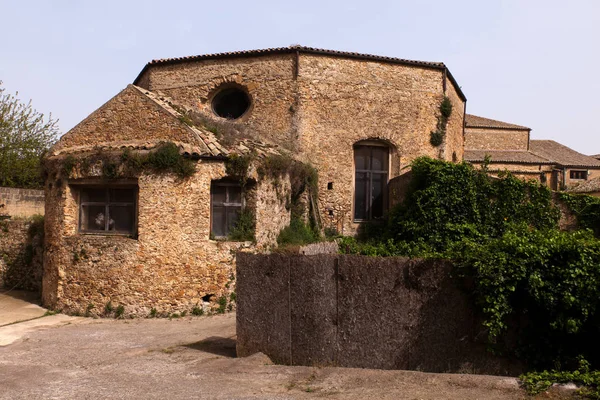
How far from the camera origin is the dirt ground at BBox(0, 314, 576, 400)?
6.27m

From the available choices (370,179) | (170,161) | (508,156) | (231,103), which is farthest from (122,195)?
(508,156)

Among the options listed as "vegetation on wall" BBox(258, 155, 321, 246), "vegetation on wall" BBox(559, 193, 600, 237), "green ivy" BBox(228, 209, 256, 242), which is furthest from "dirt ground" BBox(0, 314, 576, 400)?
"vegetation on wall" BBox(559, 193, 600, 237)

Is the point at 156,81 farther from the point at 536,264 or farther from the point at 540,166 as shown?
the point at 540,166

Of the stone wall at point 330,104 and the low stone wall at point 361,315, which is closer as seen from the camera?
the low stone wall at point 361,315

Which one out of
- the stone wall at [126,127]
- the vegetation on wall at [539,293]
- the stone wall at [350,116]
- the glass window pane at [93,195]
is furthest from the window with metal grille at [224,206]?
the vegetation on wall at [539,293]

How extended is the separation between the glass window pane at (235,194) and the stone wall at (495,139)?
27.4m

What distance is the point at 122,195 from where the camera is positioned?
12656 millimetres

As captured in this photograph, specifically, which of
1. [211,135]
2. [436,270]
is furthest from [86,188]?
[436,270]

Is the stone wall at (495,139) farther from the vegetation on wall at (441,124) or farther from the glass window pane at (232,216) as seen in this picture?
the glass window pane at (232,216)

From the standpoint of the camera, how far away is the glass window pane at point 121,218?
41.2 feet

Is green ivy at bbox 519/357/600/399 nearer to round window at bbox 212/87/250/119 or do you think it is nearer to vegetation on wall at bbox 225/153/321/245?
vegetation on wall at bbox 225/153/321/245

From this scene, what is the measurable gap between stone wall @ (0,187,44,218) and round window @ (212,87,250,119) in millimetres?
8537

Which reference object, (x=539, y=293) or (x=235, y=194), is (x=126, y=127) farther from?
(x=539, y=293)

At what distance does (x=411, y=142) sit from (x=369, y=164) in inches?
71.5
